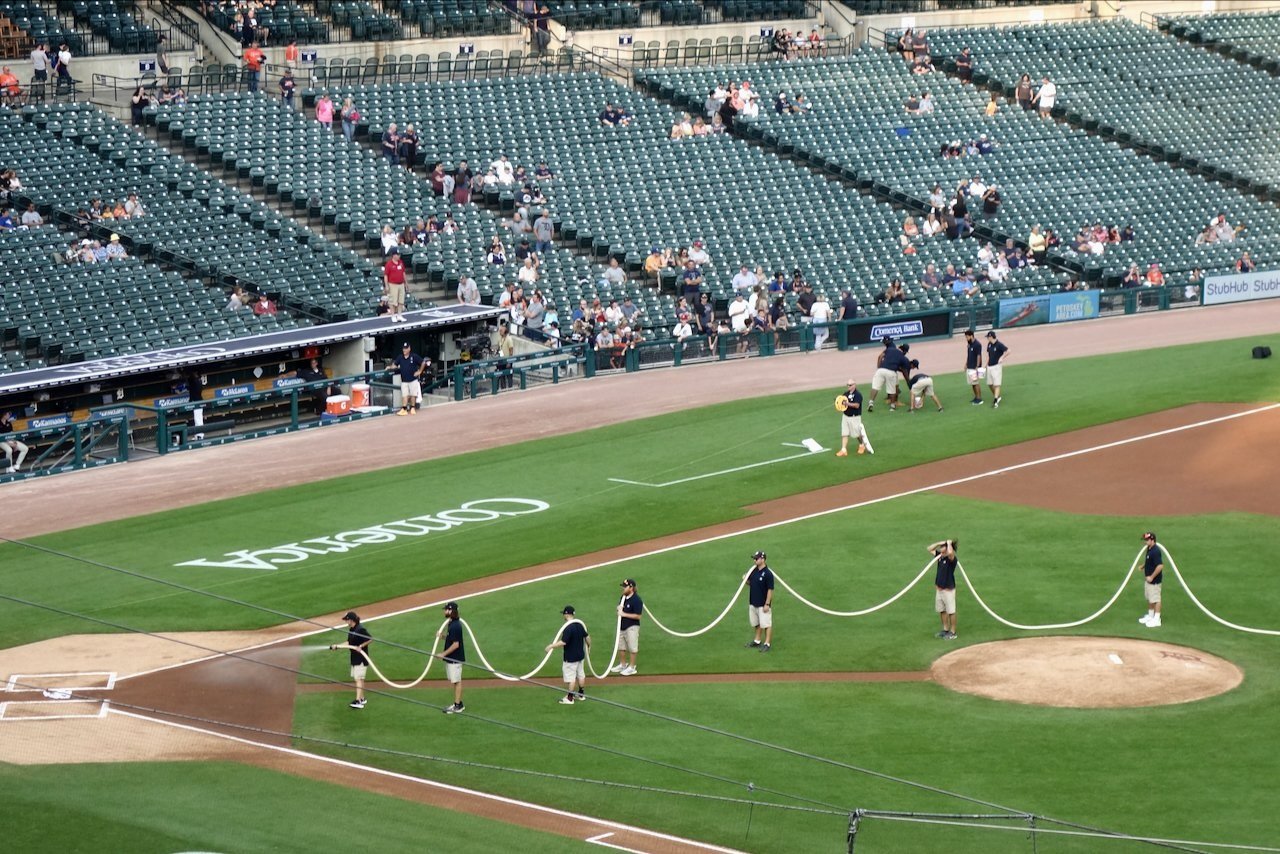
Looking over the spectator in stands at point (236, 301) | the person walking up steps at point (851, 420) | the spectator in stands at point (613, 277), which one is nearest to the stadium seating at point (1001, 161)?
the spectator in stands at point (613, 277)

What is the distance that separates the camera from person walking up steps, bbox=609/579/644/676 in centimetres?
2767

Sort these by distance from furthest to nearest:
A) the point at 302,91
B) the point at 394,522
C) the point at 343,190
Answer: the point at 302,91 → the point at 343,190 → the point at 394,522

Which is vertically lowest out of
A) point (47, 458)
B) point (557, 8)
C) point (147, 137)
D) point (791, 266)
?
point (47, 458)

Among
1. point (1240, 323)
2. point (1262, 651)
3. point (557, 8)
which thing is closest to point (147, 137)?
point (557, 8)

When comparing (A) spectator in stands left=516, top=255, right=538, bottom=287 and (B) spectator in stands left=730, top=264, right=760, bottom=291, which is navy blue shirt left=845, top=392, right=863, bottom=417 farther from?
(A) spectator in stands left=516, top=255, right=538, bottom=287

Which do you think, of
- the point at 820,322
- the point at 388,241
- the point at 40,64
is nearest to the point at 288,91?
the point at 40,64

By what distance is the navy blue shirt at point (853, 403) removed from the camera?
39.3 meters

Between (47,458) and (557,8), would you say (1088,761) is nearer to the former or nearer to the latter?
(47,458)

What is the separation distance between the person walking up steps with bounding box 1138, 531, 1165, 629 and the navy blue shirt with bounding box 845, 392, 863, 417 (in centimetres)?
1072

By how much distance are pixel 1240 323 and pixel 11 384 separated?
110ft

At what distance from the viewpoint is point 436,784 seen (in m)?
23.8

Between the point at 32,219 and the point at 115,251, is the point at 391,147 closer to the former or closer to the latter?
the point at 115,251

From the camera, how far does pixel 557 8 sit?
2509 inches

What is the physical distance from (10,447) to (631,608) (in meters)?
16.8
